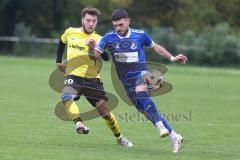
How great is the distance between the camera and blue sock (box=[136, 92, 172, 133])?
11109mm

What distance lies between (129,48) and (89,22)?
3.04ft

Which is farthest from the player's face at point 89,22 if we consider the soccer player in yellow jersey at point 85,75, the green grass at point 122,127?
the green grass at point 122,127

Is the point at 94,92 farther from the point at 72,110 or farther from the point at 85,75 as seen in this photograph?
the point at 72,110

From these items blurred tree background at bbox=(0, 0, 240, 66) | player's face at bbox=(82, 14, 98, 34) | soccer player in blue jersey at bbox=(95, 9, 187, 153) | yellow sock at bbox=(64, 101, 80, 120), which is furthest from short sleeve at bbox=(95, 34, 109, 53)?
blurred tree background at bbox=(0, 0, 240, 66)

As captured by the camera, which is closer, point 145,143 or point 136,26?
point 145,143

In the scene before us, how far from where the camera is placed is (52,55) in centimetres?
4638

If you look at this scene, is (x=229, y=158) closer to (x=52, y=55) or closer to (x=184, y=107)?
(x=184, y=107)

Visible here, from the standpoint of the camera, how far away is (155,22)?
56.2 m

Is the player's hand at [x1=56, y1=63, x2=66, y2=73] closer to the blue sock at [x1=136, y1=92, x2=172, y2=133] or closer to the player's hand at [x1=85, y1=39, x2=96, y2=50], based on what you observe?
the player's hand at [x1=85, y1=39, x2=96, y2=50]

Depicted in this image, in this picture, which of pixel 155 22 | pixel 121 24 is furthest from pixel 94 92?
pixel 155 22

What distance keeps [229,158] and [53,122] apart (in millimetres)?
5310

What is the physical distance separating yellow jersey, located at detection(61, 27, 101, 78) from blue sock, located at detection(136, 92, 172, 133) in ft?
4.11

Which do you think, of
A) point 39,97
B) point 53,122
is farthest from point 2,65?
point 53,122

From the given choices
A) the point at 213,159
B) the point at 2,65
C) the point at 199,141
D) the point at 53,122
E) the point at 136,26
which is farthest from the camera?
the point at 136,26
